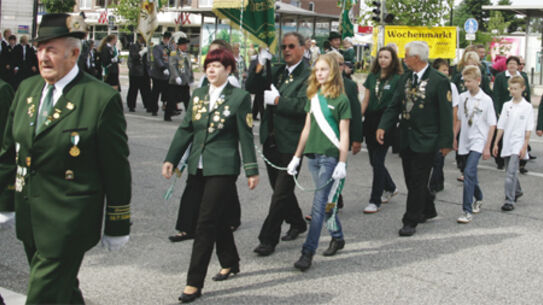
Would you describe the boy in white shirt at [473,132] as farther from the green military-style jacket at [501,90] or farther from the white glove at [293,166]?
the green military-style jacket at [501,90]

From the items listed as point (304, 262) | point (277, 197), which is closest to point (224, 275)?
point (304, 262)

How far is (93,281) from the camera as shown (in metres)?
5.26

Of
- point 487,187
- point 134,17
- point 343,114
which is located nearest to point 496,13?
point 134,17

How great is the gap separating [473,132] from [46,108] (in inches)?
211

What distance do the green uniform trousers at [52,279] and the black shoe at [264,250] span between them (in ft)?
8.83

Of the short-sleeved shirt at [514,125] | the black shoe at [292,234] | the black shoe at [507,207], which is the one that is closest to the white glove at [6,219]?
the black shoe at [292,234]

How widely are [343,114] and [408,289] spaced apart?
1.48 metres

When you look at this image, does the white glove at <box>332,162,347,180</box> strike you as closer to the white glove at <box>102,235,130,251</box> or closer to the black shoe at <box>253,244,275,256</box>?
the black shoe at <box>253,244,275,256</box>

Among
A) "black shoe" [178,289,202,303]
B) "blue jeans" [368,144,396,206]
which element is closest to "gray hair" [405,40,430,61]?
"blue jeans" [368,144,396,206]

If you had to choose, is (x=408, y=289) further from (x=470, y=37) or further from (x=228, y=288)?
(x=470, y=37)

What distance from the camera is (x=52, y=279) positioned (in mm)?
3320

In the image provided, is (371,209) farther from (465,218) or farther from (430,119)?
(430,119)

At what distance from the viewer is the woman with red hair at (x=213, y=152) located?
16.1 ft

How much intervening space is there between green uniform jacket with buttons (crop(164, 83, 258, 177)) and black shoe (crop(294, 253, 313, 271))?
96 centimetres
